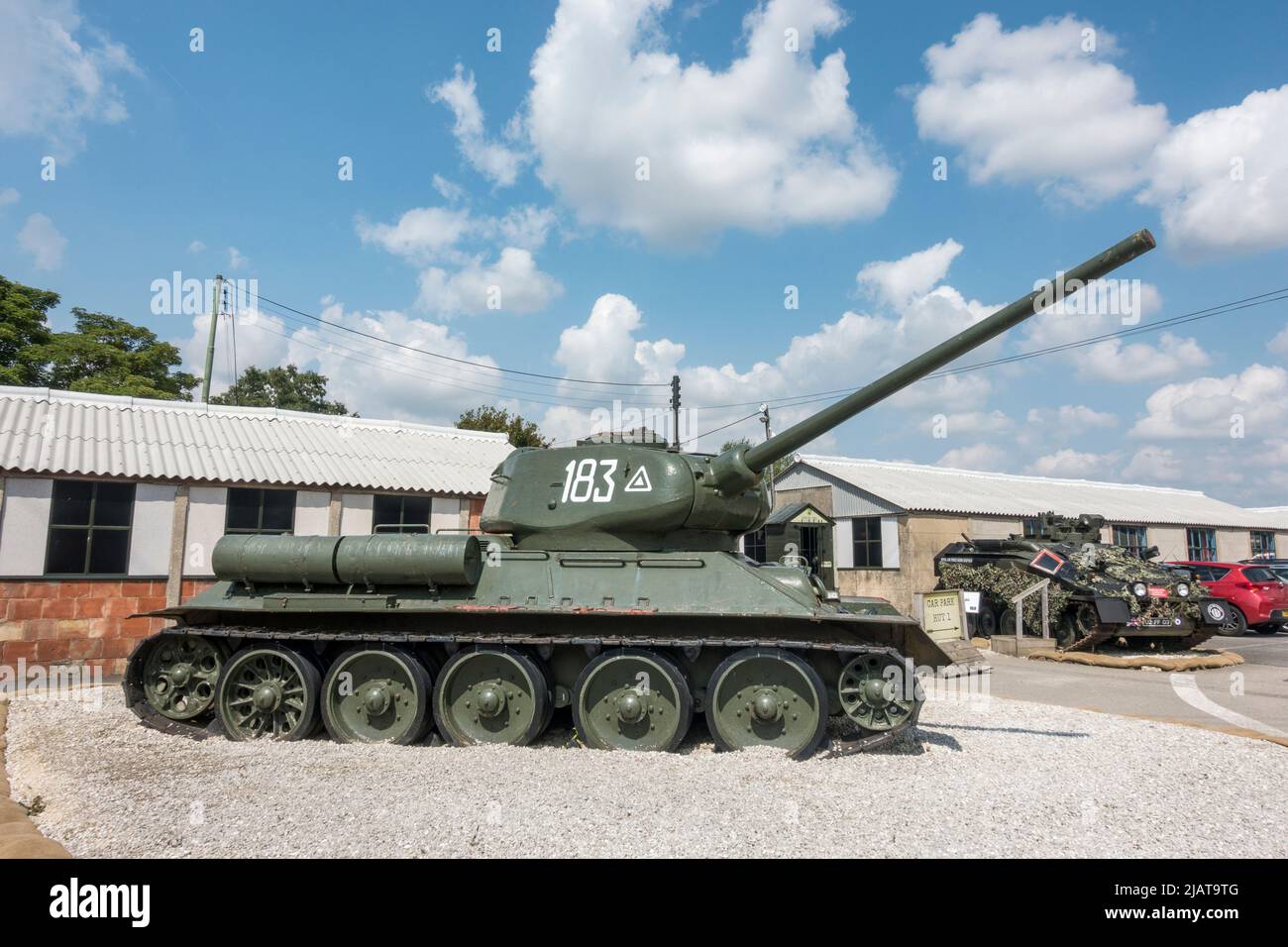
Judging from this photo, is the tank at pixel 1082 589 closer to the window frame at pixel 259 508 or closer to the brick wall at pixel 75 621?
the window frame at pixel 259 508

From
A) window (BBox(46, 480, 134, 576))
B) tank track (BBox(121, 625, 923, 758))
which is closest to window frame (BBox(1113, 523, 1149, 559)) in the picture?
tank track (BBox(121, 625, 923, 758))

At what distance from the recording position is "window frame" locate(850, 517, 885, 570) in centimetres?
2519

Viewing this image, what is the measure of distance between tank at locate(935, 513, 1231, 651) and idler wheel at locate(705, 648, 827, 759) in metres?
11.6

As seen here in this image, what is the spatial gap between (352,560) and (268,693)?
1795mm

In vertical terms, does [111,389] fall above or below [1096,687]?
above

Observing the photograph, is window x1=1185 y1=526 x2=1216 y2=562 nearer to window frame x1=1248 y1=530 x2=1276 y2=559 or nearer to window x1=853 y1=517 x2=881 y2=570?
window frame x1=1248 y1=530 x2=1276 y2=559

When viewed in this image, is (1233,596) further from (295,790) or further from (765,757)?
(295,790)

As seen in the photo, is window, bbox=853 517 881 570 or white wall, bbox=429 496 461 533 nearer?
white wall, bbox=429 496 461 533

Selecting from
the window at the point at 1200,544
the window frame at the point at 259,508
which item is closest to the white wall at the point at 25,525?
the window frame at the point at 259,508

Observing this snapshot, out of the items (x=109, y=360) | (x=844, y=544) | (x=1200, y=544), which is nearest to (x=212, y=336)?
(x=109, y=360)

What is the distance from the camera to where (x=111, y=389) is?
31.4 metres
